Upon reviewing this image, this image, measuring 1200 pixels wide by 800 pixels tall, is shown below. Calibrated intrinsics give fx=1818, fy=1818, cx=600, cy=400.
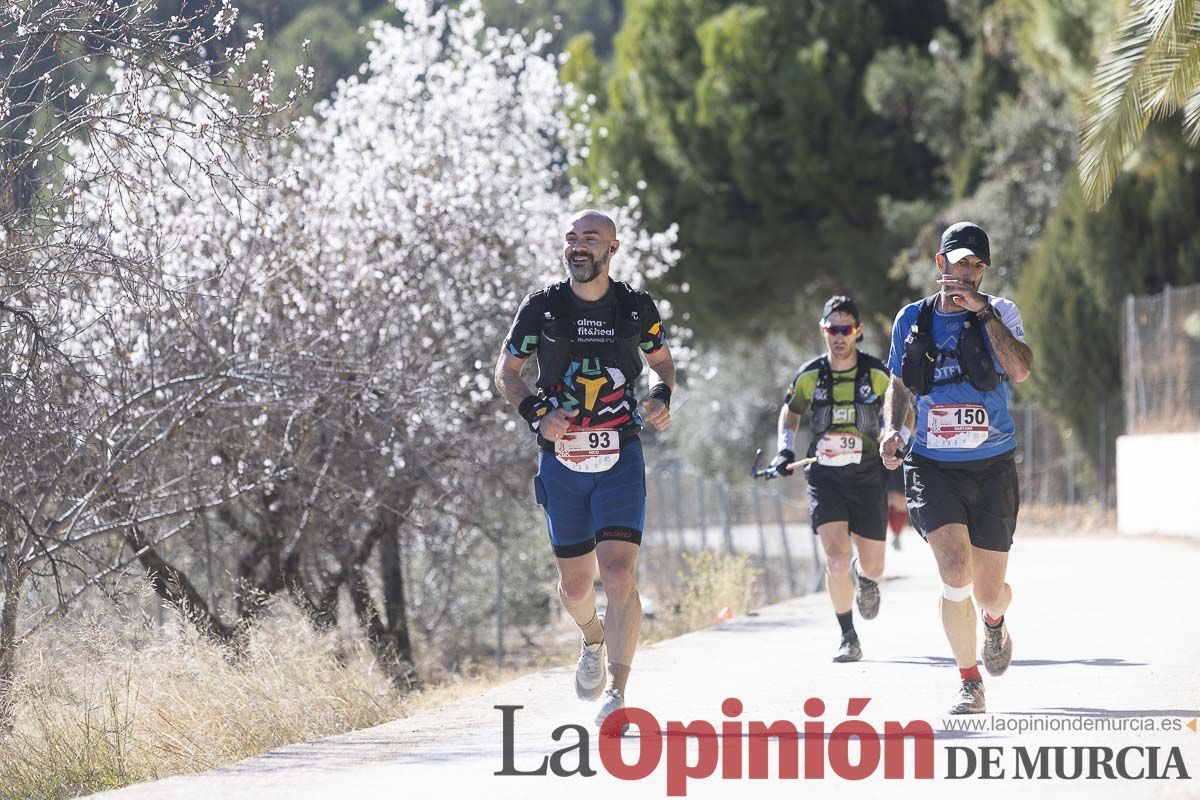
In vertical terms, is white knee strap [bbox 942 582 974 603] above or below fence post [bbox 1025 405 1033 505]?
below

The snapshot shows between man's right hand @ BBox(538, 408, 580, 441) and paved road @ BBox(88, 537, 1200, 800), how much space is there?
1208 mm

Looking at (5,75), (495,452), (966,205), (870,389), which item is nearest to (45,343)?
(5,75)

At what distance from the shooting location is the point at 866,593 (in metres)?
10.7

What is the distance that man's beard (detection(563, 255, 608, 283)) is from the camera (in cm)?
743

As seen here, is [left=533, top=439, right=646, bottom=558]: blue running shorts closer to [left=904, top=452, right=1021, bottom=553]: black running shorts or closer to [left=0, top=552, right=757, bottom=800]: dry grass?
[left=904, top=452, right=1021, bottom=553]: black running shorts

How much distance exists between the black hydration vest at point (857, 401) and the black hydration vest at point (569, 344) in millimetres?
3006

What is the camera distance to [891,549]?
2402 centimetres

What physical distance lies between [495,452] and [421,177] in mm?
2580

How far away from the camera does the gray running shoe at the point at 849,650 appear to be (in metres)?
9.78

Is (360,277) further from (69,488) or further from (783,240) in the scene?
(783,240)

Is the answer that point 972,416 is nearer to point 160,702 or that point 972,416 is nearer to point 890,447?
point 890,447

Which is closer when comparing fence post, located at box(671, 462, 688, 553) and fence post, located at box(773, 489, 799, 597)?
fence post, located at box(773, 489, 799, 597)

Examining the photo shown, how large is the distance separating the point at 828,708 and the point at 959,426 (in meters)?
1.32

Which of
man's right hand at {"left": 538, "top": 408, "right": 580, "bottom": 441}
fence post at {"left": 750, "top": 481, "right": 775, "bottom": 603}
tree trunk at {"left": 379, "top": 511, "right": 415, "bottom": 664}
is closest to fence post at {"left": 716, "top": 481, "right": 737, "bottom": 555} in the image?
fence post at {"left": 750, "top": 481, "right": 775, "bottom": 603}
